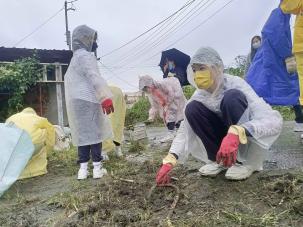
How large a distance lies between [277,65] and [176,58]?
2.93 metres

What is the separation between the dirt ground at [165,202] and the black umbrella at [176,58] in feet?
12.7

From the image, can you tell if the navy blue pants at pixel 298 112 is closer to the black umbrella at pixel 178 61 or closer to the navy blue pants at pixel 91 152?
the black umbrella at pixel 178 61

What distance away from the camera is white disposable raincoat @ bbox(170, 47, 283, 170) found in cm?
273

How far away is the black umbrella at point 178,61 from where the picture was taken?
704 centimetres

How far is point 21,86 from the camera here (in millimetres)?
11266

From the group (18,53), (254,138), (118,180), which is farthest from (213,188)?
(18,53)

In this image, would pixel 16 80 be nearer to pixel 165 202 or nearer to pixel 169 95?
pixel 169 95

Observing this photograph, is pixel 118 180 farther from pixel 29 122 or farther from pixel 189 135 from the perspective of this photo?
pixel 29 122

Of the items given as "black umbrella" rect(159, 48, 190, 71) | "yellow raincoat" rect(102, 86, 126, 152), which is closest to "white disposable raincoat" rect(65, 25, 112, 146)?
"yellow raincoat" rect(102, 86, 126, 152)

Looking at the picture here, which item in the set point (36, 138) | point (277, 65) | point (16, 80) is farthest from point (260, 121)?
point (16, 80)

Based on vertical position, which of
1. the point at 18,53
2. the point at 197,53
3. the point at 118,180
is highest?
the point at 18,53

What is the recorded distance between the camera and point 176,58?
7.34m

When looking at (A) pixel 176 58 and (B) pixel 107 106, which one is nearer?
(B) pixel 107 106

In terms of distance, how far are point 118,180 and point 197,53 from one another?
45.3 inches
